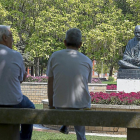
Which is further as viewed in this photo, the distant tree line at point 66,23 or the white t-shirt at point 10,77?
the distant tree line at point 66,23

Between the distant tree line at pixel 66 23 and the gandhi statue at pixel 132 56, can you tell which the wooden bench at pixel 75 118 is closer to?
the gandhi statue at pixel 132 56

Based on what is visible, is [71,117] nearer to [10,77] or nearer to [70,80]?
[70,80]

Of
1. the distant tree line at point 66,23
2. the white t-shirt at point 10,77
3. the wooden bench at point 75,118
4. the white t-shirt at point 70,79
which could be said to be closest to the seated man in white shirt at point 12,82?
the white t-shirt at point 10,77

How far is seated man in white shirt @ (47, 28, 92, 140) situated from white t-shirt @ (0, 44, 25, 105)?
1.35 feet

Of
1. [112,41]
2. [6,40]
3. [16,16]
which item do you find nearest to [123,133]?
[6,40]

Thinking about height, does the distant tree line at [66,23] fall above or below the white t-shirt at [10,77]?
below

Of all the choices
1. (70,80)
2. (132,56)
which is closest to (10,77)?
(70,80)

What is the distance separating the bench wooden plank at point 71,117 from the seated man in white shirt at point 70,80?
0.37 meters

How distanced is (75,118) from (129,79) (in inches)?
442

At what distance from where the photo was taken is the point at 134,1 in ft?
103

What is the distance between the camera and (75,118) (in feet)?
12.5

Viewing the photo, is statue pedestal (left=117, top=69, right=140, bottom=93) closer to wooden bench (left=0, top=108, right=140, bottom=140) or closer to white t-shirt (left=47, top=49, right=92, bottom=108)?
white t-shirt (left=47, top=49, right=92, bottom=108)

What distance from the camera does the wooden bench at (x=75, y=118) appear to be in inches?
146

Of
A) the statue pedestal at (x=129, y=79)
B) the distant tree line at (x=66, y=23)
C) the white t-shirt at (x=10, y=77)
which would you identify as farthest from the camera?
the distant tree line at (x=66, y=23)
